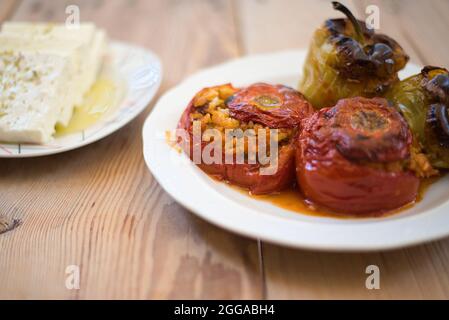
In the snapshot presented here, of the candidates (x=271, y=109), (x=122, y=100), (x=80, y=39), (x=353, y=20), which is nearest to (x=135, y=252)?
(x=271, y=109)

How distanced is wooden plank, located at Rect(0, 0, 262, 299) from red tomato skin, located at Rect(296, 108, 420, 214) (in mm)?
296

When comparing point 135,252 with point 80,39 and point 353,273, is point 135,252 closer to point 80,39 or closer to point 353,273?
point 353,273

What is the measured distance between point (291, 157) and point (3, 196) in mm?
1125

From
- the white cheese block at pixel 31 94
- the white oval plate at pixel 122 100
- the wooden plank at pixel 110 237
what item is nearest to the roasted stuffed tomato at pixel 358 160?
the wooden plank at pixel 110 237

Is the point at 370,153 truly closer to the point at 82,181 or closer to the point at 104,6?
the point at 82,181

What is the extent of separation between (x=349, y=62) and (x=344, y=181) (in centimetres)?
51

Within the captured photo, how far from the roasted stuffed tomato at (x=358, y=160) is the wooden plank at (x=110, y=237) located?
32 cm

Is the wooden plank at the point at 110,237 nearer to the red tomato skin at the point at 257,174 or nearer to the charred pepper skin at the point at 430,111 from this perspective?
the red tomato skin at the point at 257,174

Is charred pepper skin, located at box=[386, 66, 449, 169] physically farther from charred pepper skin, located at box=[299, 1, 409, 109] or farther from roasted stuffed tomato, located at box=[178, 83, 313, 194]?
roasted stuffed tomato, located at box=[178, 83, 313, 194]

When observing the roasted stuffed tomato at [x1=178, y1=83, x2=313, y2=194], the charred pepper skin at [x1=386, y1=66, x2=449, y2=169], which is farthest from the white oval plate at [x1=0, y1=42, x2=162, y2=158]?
the charred pepper skin at [x1=386, y1=66, x2=449, y2=169]

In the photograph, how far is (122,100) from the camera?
7.44 feet

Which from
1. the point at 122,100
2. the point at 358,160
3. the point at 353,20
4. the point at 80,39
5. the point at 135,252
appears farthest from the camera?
the point at 80,39

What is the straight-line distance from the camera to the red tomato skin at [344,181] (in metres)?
1.46

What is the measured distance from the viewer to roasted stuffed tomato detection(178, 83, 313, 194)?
165 centimetres
